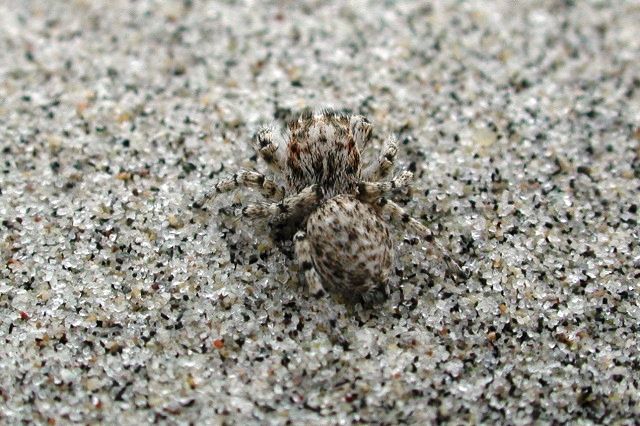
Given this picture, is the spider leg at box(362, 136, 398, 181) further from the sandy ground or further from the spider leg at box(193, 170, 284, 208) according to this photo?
the spider leg at box(193, 170, 284, 208)

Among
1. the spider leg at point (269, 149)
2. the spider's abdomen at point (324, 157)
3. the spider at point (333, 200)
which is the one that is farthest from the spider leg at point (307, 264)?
the spider leg at point (269, 149)

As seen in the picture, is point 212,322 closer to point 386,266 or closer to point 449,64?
point 386,266

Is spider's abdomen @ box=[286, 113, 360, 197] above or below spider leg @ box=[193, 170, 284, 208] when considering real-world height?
above

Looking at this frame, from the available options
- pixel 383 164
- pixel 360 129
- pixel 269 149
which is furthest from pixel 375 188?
pixel 269 149

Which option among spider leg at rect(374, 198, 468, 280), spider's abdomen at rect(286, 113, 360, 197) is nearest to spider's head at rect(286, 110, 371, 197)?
spider's abdomen at rect(286, 113, 360, 197)

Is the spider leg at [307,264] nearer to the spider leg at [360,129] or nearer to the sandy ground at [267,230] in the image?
the sandy ground at [267,230]

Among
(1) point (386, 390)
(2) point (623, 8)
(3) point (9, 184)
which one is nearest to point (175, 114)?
(3) point (9, 184)

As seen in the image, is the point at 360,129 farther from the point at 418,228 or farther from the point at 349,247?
the point at 349,247
